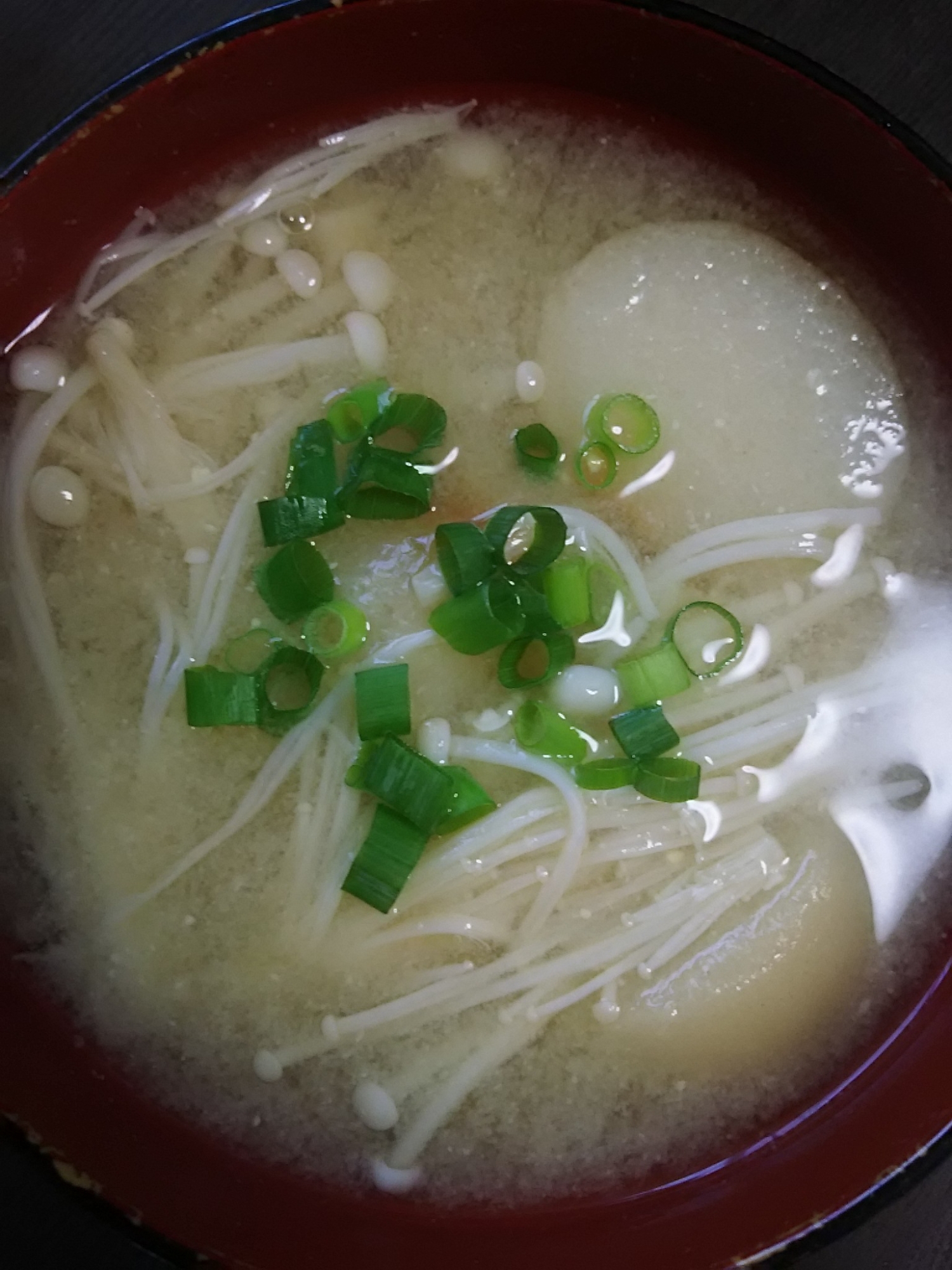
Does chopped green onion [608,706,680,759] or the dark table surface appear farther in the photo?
the dark table surface

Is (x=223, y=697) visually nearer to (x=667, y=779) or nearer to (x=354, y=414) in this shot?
(x=354, y=414)

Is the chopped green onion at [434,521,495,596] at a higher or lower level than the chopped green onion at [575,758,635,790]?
higher

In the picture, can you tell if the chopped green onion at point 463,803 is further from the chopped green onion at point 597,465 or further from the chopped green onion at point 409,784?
the chopped green onion at point 597,465

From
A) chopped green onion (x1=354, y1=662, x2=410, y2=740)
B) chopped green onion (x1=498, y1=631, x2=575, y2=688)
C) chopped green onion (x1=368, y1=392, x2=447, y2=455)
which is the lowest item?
chopped green onion (x1=354, y1=662, x2=410, y2=740)

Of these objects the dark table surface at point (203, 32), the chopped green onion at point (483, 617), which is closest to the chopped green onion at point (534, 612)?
the chopped green onion at point (483, 617)

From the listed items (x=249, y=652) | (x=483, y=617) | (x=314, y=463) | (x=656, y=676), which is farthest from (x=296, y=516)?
(x=656, y=676)

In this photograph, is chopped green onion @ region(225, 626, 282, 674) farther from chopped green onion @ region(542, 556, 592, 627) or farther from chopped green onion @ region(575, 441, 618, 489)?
chopped green onion @ region(575, 441, 618, 489)

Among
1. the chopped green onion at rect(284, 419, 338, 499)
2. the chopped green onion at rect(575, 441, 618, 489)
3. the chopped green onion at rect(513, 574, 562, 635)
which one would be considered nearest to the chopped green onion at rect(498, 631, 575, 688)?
the chopped green onion at rect(513, 574, 562, 635)
